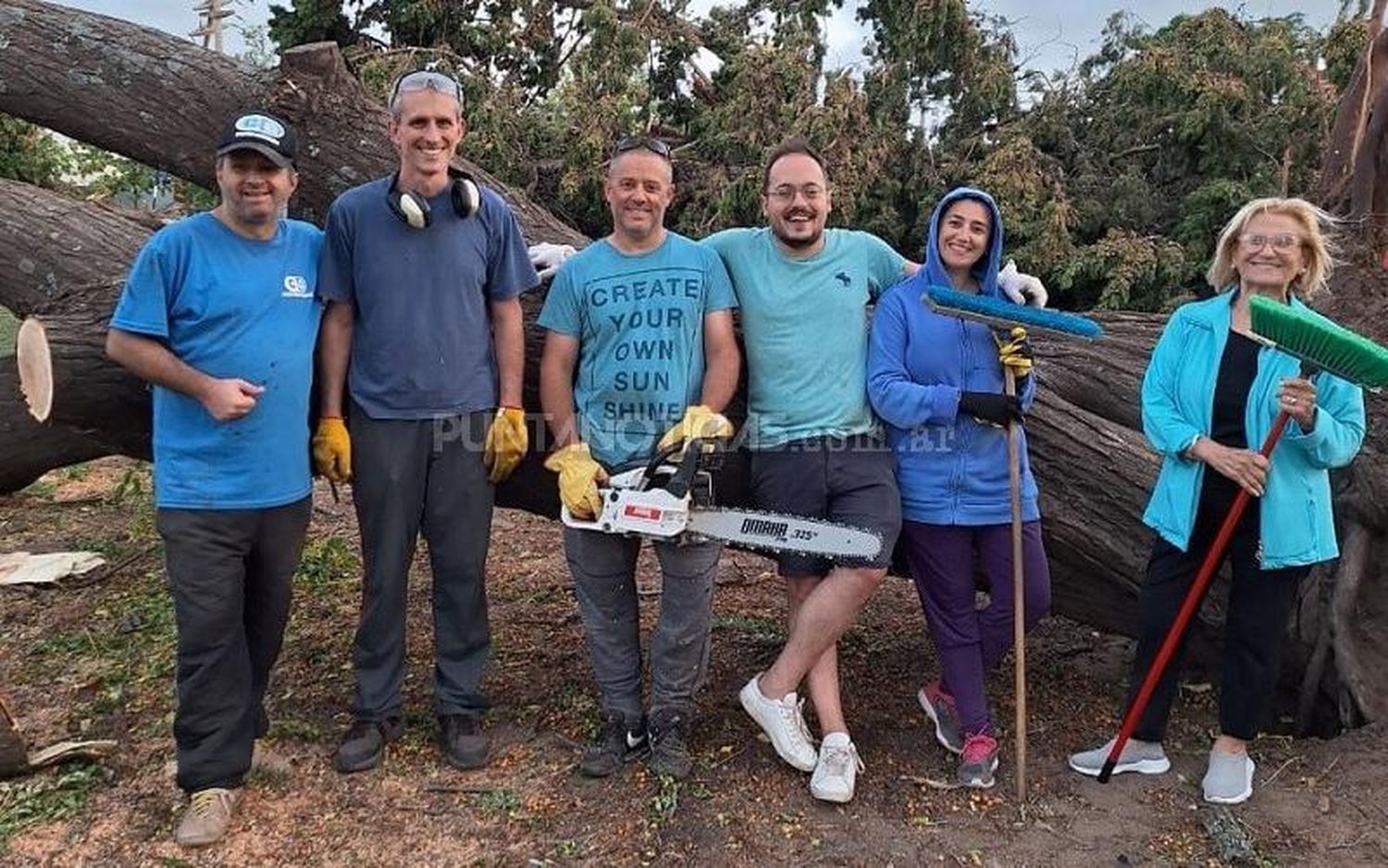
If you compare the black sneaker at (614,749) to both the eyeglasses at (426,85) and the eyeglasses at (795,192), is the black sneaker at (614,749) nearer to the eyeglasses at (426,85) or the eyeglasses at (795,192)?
the eyeglasses at (795,192)

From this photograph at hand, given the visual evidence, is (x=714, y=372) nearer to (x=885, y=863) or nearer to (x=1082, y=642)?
(x=885, y=863)

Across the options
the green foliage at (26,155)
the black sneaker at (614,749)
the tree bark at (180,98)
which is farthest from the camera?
the green foliage at (26,155)

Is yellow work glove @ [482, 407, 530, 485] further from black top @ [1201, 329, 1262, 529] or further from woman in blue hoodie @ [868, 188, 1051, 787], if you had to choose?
black top @ [1201, 329, 1262, 529]

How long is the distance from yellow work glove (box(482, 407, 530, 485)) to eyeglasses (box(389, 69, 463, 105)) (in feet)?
2.97

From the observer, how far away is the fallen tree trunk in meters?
3.45

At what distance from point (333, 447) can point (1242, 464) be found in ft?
8.20

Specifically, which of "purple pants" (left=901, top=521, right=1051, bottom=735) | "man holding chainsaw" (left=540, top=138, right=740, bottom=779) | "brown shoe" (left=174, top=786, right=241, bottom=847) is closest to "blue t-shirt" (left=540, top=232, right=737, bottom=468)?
"man holding chainsaw" (left=540, top=138, right=740, bottom=779)

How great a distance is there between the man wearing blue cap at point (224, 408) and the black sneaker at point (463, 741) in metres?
0.59

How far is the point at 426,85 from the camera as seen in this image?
9.71ft

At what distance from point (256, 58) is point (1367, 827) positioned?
18.8 metres

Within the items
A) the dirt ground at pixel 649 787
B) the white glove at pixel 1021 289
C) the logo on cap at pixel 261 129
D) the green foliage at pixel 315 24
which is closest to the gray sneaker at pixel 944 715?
the dirt ground at pixel 649 787

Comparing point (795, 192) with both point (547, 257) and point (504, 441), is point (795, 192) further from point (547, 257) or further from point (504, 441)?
point (504, 441)

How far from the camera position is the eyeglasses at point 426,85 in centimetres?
296

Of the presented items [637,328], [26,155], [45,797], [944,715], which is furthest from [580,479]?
[26,155]
